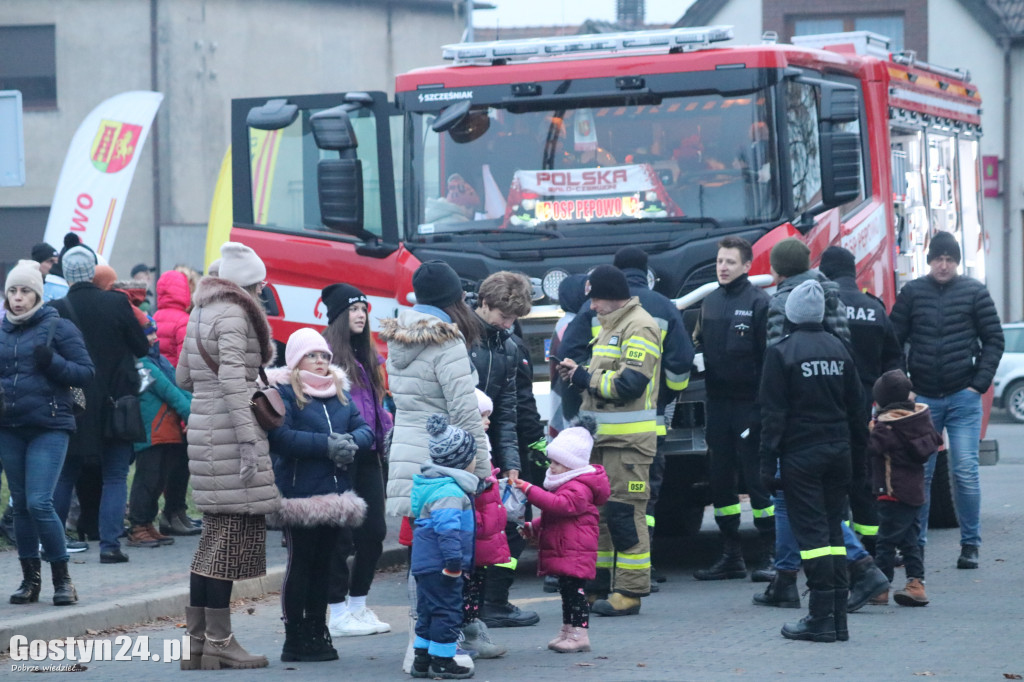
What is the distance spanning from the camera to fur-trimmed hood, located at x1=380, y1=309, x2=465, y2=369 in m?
6.89

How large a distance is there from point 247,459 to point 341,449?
17.6 inches

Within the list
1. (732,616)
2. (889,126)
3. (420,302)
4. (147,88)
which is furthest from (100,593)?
(147,88)

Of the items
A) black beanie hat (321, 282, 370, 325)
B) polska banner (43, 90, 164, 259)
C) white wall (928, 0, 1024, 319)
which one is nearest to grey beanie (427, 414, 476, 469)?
black beanie hat (321, 282, 370, 325)

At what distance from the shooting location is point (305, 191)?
1084 cm

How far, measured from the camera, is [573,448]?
7.27 m

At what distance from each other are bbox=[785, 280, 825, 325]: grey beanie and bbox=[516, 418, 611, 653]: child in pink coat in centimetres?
113

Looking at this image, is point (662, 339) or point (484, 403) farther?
point (662, 339)

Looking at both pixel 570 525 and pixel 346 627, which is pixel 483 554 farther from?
pixel 346 627

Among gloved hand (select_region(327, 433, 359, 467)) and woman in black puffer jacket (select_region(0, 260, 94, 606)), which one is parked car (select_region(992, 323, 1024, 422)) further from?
gloved hand (select_region(327, 433, 359, 467))

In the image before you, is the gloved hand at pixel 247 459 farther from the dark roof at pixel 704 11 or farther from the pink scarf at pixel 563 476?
the dark roof at pixel 704 11

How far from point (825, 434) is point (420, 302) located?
2.05 meters

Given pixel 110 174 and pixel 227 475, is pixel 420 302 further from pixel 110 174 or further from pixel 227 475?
pixel 110 174

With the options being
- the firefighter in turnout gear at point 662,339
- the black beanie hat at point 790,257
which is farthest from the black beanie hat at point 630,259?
the black beanie hat at point 790,257

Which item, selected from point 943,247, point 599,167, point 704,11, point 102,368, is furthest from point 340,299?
point 704,11
